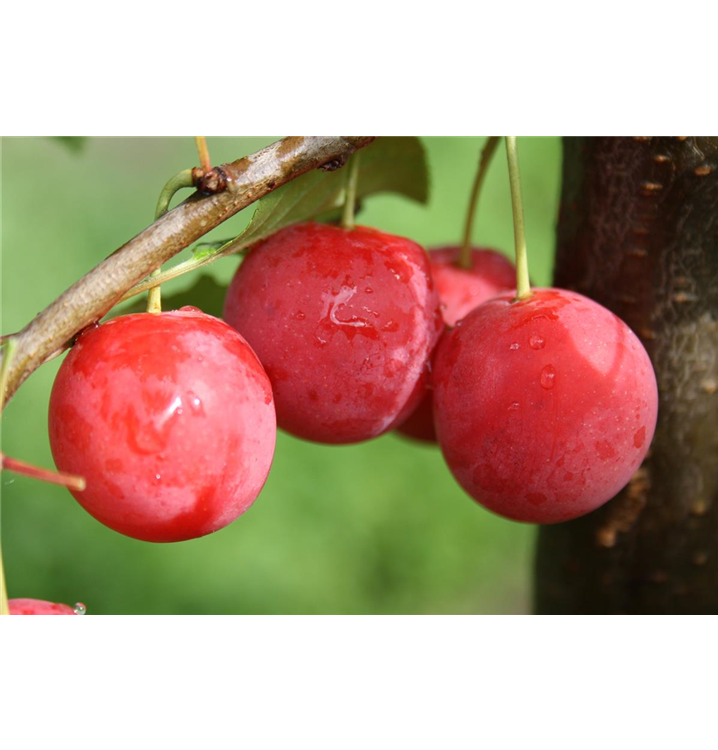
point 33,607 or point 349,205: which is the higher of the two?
point 349,205

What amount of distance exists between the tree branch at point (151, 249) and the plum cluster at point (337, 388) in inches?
1.3

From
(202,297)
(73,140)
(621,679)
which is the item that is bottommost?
(621,679)

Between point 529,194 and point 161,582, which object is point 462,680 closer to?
point 161,582

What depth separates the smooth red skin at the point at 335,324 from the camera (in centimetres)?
72

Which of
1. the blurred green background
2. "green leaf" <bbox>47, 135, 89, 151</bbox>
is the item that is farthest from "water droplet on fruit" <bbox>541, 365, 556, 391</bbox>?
the blurred green background

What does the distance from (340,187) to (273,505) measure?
1191 millimetres

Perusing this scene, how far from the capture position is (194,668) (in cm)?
73

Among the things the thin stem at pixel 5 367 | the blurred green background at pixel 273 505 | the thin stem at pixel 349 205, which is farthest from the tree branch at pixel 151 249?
the blurred green background at pixel 273 505

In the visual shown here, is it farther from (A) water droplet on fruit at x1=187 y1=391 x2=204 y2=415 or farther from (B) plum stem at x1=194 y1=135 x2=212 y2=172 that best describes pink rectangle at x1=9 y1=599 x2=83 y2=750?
(B) plum stem at x1=194 y1=135 x2=212 y2=172

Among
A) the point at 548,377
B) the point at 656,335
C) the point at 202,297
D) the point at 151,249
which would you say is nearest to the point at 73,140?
the point at 202,297

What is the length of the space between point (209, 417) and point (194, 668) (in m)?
0.27

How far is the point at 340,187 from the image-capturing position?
86 centimetres

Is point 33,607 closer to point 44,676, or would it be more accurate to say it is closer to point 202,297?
point 44,676

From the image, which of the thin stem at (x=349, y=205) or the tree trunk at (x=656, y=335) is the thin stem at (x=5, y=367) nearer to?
the thin stem at (x=349, y=205)
